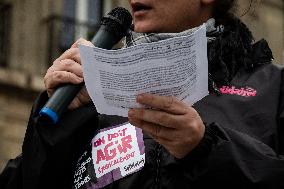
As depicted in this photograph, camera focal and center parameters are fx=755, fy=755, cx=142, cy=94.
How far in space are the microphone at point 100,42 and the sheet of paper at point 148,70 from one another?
0.26 m

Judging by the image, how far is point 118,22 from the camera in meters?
2.36

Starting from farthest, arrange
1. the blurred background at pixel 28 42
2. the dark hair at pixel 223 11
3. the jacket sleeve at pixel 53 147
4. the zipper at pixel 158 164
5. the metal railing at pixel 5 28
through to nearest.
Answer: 1. the metal railing at pixel 5 28
2. the blurred background at pixel 28 42
3. the dark hair at pixel 223 11
4. the jacket sleeve at pixel 53 147
5. the zipper at pixel 158 164

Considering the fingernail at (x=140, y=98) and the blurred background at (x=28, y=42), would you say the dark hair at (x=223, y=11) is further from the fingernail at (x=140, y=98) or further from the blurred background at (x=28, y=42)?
the blurred background at (x=28, y=42)

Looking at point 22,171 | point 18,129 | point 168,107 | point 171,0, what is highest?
point 171,0

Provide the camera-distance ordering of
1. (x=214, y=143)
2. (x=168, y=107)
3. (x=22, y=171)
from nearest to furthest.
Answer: (x=168, y=107) → (x=214, y=143) → (x=22, y=171)

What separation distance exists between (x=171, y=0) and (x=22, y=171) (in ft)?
2.32

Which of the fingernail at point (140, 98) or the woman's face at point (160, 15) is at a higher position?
the woman's face at point (160, 15)

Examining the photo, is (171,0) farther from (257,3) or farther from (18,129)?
(18,129)

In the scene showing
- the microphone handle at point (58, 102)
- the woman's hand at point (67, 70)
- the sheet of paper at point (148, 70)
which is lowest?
the microphone handle at point (58, 102)

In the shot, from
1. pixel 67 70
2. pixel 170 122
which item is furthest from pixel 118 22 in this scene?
pixel 170 122

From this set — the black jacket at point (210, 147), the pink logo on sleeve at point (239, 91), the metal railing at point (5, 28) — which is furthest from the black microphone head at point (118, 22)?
the metal railing at point (5, 28)

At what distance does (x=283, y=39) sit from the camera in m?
13.8

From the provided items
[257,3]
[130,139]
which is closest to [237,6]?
[257,3]

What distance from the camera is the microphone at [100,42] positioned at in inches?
84.3
